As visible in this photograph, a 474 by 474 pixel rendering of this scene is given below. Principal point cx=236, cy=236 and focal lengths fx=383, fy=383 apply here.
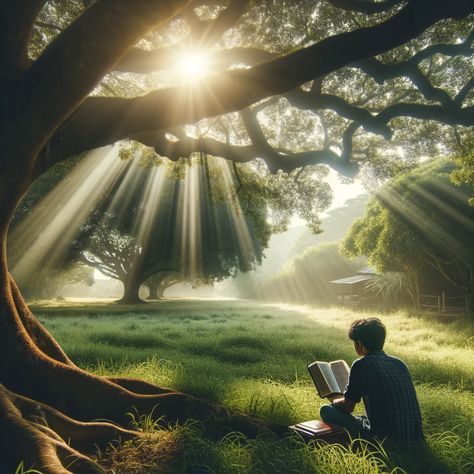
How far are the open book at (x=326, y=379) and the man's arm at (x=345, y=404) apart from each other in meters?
0.11

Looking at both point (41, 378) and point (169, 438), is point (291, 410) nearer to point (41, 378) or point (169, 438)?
point (169, 438)

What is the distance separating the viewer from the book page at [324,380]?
152 inches

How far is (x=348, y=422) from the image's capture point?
12.1 feet

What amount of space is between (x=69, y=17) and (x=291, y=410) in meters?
9.15

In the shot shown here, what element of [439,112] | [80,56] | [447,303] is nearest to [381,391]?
[80,56]

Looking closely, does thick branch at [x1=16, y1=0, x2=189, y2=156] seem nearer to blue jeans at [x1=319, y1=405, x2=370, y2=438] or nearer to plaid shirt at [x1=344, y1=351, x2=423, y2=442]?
plaid shirt at [x1=344, y1=351, x2=423, y2=442]

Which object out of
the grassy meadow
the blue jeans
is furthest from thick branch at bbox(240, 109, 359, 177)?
the blue jeans

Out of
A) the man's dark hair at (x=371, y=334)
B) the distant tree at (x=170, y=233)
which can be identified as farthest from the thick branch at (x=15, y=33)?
the distant tree at (x=170, y=233)

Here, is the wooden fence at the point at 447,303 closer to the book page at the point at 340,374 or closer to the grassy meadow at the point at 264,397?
the grassy meadow at the point at 264,397

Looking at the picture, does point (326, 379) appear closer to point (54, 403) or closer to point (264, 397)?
point (264, 397)

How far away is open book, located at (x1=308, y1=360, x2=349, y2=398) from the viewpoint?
387cm

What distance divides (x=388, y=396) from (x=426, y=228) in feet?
57.0

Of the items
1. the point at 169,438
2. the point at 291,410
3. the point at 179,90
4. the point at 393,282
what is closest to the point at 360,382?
the point at 291,410

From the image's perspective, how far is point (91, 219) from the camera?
27.5 meters
